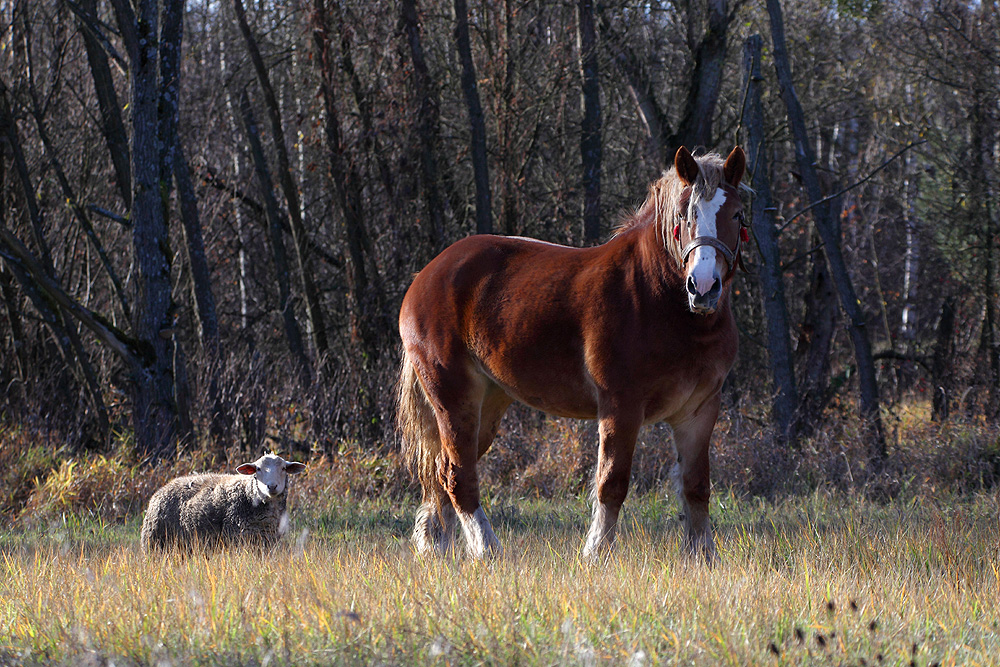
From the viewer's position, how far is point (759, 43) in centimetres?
966

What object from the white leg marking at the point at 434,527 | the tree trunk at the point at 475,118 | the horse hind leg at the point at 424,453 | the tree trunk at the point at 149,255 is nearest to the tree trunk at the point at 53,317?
the tree trunk at the point at 149,255

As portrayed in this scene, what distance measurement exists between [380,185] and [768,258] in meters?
4.83

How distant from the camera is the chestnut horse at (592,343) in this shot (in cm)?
482

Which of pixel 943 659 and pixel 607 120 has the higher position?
pixel 607 120

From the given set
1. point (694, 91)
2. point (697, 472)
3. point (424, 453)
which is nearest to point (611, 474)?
point (697, 472)

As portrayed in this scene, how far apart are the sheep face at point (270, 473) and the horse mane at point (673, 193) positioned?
8.76 ft

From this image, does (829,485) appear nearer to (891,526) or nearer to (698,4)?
Result: (891,526)

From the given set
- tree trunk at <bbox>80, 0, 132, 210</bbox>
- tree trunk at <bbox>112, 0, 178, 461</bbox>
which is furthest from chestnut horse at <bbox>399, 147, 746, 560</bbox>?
tree trunk at <bbox>80, 0, 132, 210</bbox>

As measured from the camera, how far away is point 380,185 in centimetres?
1195

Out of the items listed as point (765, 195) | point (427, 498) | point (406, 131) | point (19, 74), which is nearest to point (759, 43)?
point (765, 195)

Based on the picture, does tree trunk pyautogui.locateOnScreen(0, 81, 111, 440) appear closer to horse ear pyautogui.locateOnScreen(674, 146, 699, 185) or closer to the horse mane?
the horse mane

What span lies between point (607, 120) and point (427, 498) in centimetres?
896

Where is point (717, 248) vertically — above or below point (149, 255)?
below

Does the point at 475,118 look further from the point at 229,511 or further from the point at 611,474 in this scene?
the point at 611,474
